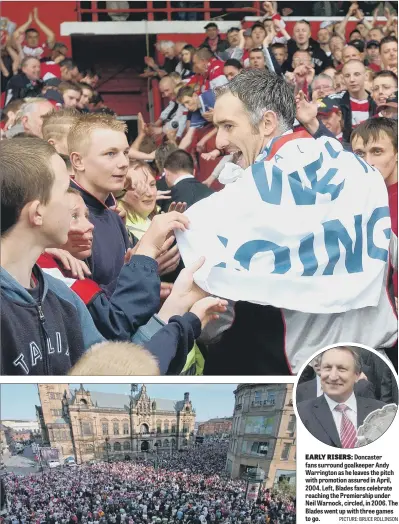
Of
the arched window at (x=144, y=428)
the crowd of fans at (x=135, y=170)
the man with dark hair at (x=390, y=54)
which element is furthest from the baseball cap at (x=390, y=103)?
the arched window at (x=144, y=428)

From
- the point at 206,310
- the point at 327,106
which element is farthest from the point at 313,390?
the point at 327,106

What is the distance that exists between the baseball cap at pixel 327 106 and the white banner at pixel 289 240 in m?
0.36

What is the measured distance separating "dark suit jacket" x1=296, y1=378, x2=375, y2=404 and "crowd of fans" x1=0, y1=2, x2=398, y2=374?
14 centimetres

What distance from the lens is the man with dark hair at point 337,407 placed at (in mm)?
4320

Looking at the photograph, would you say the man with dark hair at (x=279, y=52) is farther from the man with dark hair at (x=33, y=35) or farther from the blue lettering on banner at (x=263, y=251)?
the man with dark hair at (x=33, y=35)

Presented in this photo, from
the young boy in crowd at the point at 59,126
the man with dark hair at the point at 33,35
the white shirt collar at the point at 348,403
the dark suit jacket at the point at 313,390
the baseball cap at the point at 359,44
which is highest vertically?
the man with dark hair at the point at 33,35

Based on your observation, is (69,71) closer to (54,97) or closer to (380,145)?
(54,97)

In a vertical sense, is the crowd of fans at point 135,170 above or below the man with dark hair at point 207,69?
below

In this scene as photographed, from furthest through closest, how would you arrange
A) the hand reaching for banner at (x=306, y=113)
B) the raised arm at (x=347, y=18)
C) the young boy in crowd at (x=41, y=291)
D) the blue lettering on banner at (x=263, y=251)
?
the raised arm at (x=347, y=18) < the hand reaching for banner at (x=306, y=113) < the blue lettering on banner at (x=263, y=251) < the young boy in crowd at (x=41, y=291)

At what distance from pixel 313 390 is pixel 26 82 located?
6.34ft

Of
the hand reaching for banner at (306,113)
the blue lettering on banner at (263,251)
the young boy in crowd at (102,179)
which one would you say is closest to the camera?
the blue lettering on banner at (263,251)

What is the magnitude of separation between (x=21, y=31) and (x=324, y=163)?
1.53 meters

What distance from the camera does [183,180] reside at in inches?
185

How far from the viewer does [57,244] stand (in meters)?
4.41
